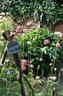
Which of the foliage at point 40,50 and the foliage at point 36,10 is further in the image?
the foliage at point 36,10

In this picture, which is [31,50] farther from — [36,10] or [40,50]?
[36,10]

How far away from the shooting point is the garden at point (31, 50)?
12.0ft

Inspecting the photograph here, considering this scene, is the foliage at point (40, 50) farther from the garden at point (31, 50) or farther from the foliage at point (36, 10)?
the foliage at point (36, 10)

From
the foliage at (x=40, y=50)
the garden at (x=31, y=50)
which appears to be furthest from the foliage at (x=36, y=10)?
the foliage at (x=40, y=50)

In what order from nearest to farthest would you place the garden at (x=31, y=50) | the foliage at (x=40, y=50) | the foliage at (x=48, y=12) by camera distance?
the garden at (x=31, y=50) → the foliage at (x=40, y=50) → the foliage at (x=48, y=12)

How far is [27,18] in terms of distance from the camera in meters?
7.65

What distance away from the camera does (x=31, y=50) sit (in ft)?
18.4

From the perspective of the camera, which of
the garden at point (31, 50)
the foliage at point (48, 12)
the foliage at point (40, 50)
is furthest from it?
the foliage at point (48, 12)

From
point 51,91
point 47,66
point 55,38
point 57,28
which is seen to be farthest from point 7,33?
point 57,28

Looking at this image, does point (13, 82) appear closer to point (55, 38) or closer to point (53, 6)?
point (55, 38)

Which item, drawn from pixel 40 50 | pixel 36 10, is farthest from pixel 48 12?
pixel 40 50

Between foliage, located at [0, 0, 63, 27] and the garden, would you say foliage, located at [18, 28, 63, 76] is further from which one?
foliage, located at [0, 0, 63, 27]

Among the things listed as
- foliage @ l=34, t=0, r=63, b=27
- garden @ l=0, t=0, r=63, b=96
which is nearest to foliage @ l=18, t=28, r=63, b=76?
garden @ l=0, t=0, r=63, b=96

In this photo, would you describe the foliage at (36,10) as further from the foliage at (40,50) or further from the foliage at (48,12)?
the foliage at (40,50)
